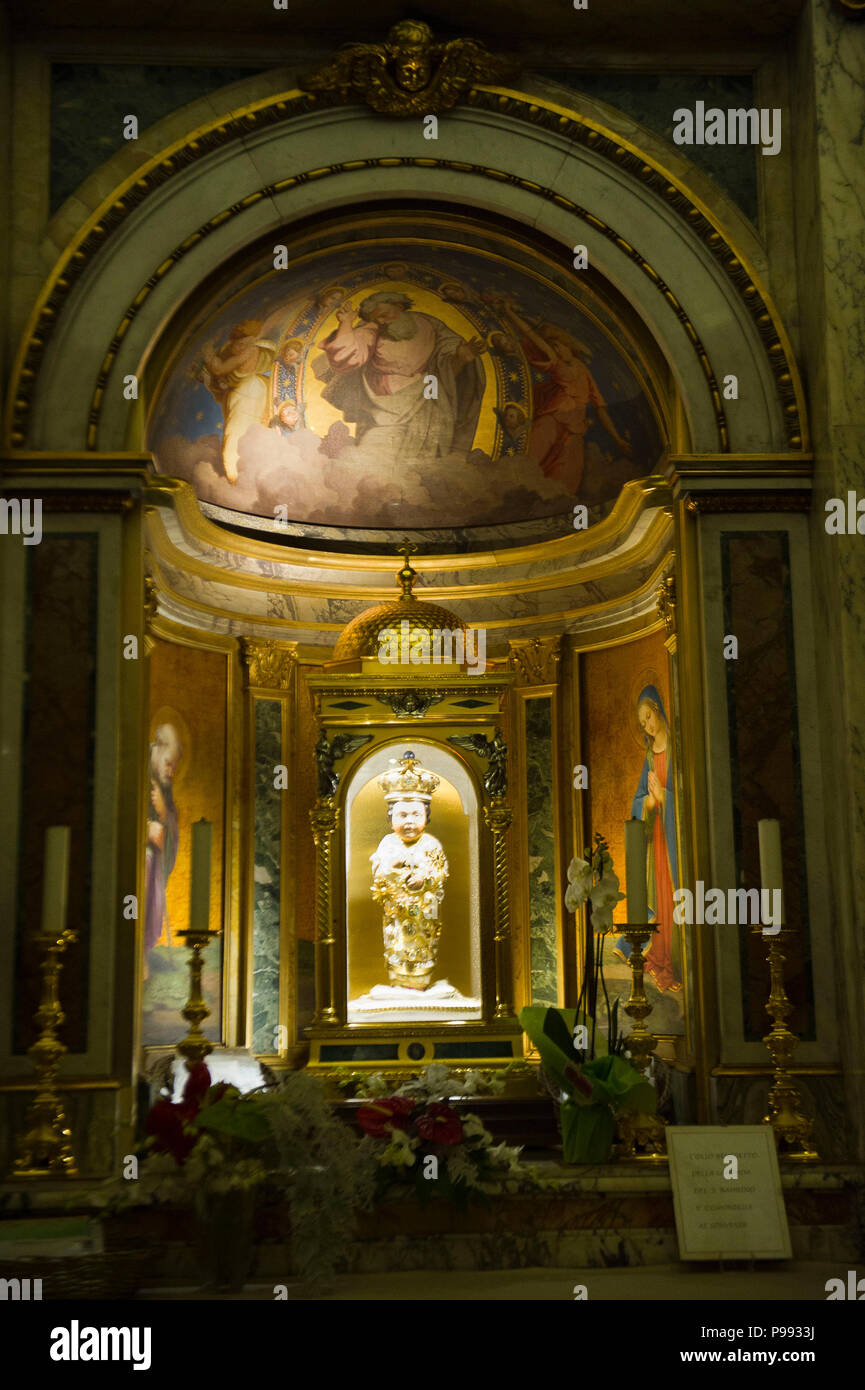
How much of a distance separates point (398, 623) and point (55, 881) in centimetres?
378

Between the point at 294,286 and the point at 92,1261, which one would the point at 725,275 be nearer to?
the point at 294,286

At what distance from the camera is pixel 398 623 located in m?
8.98

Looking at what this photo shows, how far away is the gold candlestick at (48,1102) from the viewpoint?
5.52m

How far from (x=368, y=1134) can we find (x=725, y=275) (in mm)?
4246

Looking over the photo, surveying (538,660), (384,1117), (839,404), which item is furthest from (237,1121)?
(538,660)

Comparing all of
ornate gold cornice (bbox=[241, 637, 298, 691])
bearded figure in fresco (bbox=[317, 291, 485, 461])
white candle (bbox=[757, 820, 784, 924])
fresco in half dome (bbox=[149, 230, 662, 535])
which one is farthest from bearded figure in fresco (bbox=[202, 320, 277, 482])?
white candle (bbox=[757, 820, 784, 924])

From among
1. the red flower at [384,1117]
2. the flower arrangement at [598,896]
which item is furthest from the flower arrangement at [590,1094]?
Answer: the red flower at [384,1117]

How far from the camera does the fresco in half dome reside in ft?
28.0

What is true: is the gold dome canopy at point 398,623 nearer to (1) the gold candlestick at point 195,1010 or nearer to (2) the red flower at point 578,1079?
(1) the gold candlestick at point 195,1010

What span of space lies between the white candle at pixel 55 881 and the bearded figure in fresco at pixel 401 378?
A: 4.45 meters

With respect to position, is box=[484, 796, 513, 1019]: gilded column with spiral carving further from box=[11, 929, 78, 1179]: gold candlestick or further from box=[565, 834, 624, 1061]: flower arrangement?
box=[11, 929, 78, 1179]: gold candlestick

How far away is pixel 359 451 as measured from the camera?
998cm

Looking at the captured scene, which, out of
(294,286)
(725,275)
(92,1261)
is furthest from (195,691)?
(92,1261)

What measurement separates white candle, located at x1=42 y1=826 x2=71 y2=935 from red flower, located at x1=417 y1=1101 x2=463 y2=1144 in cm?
158
